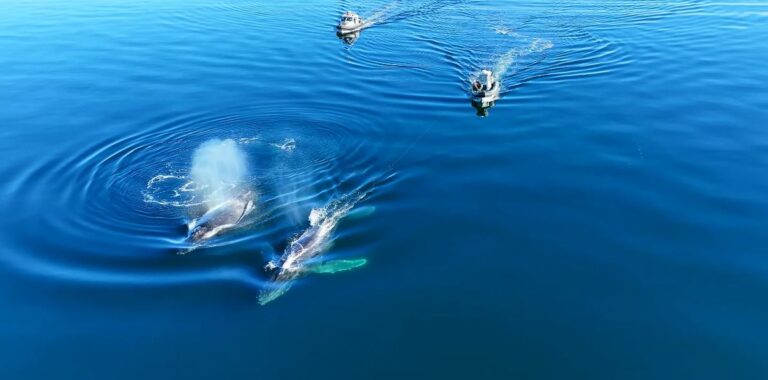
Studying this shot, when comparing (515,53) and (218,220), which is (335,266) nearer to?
(218,220)

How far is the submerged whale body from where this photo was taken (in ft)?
95.0

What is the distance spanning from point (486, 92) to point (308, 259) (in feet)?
73.8

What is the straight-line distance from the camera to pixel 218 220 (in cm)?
2992

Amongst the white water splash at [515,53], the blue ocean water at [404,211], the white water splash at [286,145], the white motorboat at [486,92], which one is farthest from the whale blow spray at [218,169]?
the white water splash at [515,53]

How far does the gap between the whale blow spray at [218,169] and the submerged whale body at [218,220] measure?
0.84 m

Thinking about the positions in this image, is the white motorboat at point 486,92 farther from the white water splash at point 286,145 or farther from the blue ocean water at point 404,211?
the white water splash at point 286,145

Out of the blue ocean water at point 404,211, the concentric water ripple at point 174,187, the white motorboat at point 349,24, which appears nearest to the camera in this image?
the blue ocean water at point 404,211

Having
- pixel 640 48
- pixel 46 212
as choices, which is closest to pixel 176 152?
pixel 46 212

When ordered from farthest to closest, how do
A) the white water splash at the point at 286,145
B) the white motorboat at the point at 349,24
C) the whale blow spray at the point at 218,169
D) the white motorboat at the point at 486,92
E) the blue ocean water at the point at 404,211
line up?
the white motorboat at the point at 349,24 → the white motorboat at the point at 486,92 → the white water splash at the point at 286,145 → the whale blow spray at the point at 218,169 → the blue ocean water at the point at 404,211

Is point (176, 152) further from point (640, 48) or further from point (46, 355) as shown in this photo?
point (640, 48)

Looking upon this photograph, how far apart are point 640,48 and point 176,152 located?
42.7 metres

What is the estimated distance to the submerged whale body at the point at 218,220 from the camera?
29.0 metres

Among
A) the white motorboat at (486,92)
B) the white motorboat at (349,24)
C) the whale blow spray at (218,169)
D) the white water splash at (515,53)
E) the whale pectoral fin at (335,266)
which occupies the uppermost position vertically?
the white motorboat at (349,24)

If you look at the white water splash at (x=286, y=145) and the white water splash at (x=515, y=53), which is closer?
the white water splash at (x=286, y=145)
